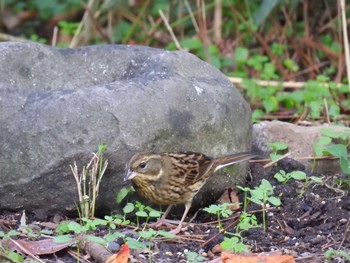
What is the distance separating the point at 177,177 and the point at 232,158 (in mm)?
403

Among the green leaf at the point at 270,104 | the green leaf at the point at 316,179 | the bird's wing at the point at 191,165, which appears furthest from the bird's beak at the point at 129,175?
the green leaf at the point at 270,104

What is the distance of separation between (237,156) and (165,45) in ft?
15.9

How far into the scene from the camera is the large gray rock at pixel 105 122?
5.98 meters

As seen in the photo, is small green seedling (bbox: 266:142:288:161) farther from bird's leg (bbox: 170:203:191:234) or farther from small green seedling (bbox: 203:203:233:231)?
small green seedling (bbox: 203:203:233:231)

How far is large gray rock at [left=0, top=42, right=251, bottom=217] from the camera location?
5.98 meters

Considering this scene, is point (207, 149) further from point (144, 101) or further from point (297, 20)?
point (297, 20)

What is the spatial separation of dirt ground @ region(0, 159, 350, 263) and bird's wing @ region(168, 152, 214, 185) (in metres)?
0.29

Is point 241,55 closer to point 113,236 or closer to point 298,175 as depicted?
point 298,175

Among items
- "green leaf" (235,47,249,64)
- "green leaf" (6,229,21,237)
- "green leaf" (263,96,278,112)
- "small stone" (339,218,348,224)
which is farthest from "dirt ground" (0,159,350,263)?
"green leaf" (235,47,249,64)

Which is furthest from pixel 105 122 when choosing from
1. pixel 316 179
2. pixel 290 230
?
pixel 316 179

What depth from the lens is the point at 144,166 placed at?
607 centimetres

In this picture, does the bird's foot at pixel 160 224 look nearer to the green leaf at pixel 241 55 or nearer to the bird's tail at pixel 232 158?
the bird's tail at pixel 232 158

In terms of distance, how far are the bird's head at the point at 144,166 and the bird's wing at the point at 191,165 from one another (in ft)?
0.48

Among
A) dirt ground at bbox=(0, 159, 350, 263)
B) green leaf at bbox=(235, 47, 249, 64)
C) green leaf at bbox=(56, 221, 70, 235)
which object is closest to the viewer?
dirt ground at bbox=(0, 159, 350, 263)
